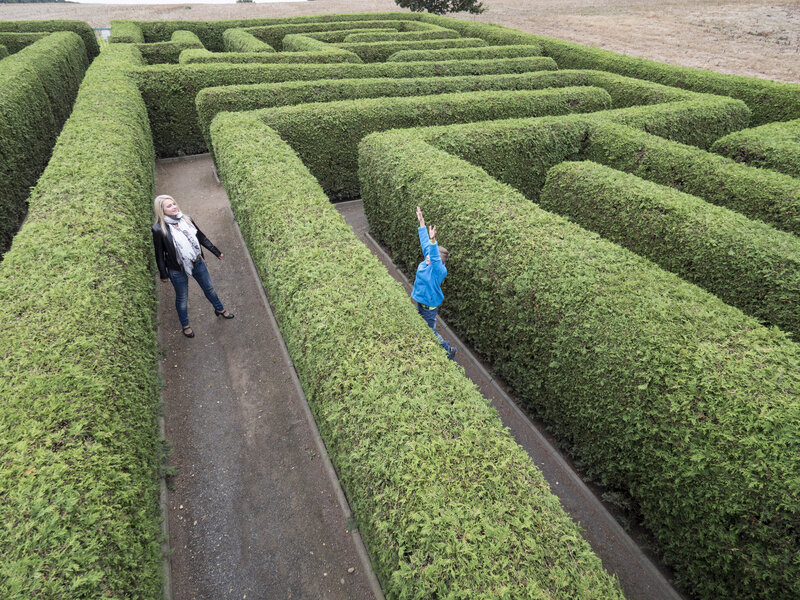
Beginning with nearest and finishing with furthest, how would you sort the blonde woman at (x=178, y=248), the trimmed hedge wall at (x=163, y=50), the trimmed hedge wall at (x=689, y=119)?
the blonde woman at (x=178, y=248)
the trimmed hedge wall at (x=689, y=119)
the trimmed hedge wall at (x=163, y=50)

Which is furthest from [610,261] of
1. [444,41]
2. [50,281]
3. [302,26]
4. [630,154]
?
[302,26]

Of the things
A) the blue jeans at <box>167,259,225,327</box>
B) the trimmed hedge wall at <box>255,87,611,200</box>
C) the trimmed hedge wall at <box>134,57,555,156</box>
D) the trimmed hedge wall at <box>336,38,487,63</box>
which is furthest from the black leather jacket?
the trimmed hedge wall at <box>336,38,487,63</box>

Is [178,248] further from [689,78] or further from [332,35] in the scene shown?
[332,35]

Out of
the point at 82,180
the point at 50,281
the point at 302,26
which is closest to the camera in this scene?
the point at 50,281

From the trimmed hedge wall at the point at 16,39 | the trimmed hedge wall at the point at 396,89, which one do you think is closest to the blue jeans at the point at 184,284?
the trimmed hedge wall at the point at 396,89

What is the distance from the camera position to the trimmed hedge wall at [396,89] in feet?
40.9

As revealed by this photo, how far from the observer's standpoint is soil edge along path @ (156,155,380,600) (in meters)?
4.76

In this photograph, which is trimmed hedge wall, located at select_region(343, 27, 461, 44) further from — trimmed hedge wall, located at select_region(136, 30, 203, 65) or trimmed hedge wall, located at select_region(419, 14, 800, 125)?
trimmed hedge wall, located at select_region(136, 30, 203, 65)

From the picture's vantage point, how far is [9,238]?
9.97 metres

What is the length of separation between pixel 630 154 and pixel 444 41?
15284mm

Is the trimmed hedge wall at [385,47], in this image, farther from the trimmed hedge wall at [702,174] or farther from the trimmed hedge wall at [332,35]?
the trimmed hedge wall at [702,174]

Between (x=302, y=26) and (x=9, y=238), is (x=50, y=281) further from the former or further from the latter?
(x=302, y=26)

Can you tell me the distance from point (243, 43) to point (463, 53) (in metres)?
10.9

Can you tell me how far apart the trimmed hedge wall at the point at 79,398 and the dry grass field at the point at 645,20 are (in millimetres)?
31343
